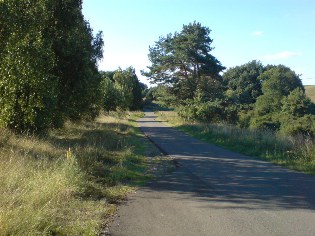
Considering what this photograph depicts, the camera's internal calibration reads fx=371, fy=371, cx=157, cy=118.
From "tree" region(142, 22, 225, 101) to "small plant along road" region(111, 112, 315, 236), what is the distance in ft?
113

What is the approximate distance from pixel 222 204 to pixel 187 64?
40.8m

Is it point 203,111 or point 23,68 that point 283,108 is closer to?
point 203,111

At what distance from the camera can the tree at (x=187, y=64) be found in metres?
46.5

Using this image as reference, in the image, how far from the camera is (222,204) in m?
8.12

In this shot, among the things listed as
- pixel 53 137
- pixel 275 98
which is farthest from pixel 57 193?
pixel 275 98

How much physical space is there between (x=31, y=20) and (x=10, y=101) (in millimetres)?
3031

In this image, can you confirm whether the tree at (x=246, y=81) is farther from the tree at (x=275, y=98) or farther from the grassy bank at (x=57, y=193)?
the grassy bank at (x=57, y=193)

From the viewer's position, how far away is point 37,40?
42.9 feet

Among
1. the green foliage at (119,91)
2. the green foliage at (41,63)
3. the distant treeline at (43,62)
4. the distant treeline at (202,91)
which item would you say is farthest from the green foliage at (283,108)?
the green foliage at (41,63)

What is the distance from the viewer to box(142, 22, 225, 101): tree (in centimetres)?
4653

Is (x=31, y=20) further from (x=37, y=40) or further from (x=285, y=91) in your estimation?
(x=285, y=91)

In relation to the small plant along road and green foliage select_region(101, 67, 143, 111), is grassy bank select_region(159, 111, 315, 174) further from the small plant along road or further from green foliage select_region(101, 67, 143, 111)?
green foliage select_region(101, 67, 143, 111)

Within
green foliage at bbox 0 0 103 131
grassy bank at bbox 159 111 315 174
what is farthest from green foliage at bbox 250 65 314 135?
green foliage at bbox 0 0 103 131

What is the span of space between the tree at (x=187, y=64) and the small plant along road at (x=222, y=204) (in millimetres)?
34379
